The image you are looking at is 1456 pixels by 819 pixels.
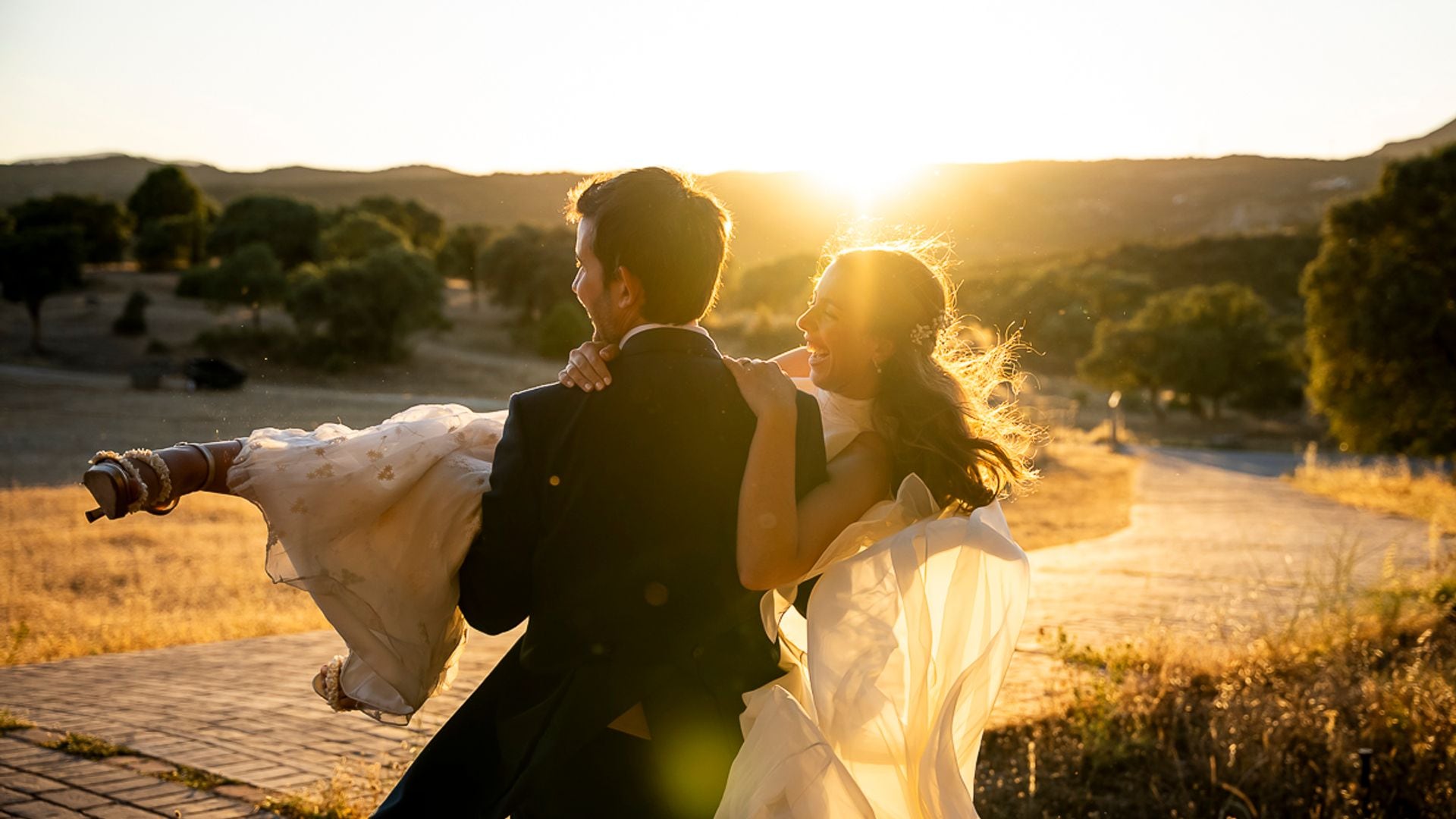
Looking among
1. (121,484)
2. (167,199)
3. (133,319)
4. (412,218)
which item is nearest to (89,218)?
(167,199)

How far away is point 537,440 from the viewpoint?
2486 mm

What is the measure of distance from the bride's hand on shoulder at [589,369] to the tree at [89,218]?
75.8 meters

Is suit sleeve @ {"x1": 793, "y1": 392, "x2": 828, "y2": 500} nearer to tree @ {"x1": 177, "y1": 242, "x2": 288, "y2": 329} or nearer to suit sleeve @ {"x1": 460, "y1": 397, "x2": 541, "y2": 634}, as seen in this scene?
suit sleeve @ {"x1": 460, "y1": 397, "x2": 541, "y2": 634}

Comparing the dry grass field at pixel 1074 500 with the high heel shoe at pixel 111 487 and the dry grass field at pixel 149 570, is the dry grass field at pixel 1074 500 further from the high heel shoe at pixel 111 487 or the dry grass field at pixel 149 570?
the high heel shoe at pixel 111 487

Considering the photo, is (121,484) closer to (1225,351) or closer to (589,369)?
(589,369)

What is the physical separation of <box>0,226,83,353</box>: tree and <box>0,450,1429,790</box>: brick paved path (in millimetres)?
48905

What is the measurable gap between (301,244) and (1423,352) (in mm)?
62804

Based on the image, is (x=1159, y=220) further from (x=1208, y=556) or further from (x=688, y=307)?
(x=688, y=307)

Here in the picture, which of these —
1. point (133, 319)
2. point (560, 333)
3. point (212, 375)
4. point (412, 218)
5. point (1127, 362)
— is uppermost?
point (412, 218)

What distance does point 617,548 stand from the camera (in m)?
2.46

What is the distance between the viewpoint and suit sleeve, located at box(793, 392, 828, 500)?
264 centimetres

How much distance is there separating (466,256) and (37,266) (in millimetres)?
23453

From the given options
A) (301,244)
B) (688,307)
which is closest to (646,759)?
(688,307)

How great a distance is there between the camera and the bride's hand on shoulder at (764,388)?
2.54m
